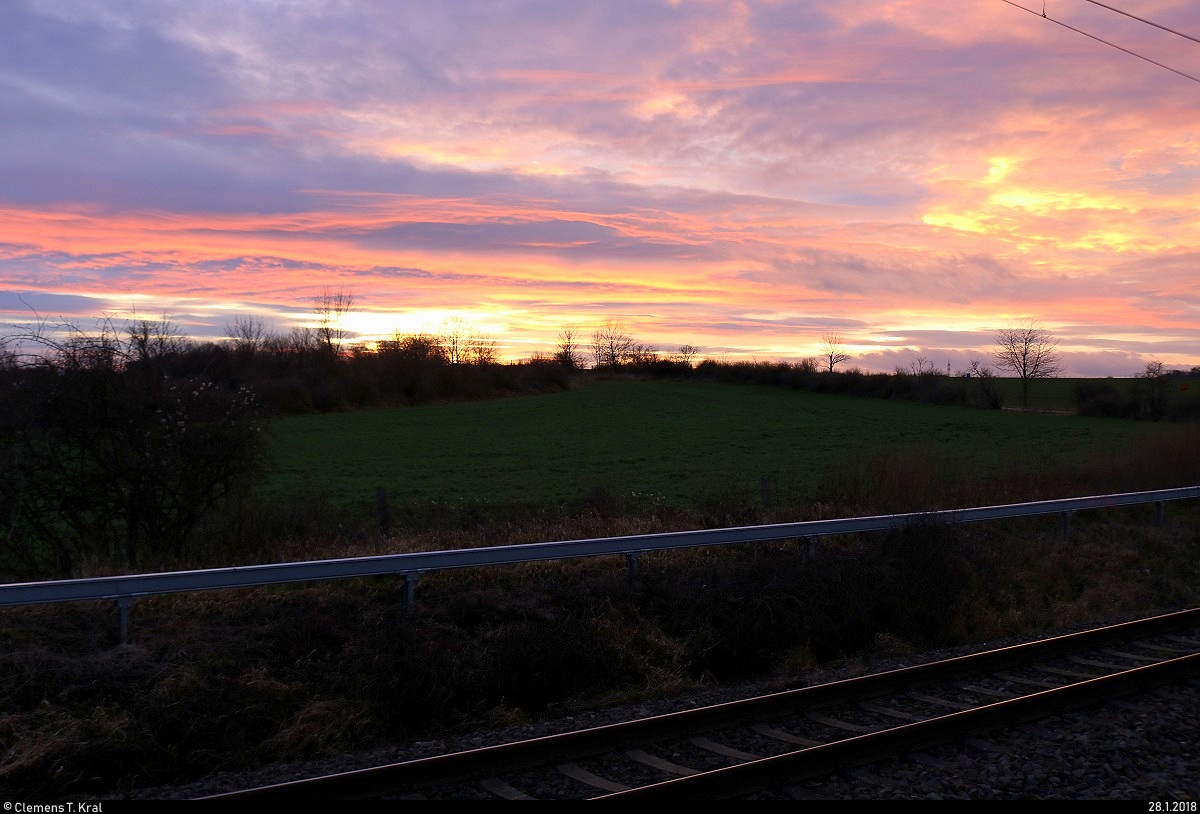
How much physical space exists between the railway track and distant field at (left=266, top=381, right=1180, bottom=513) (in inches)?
345

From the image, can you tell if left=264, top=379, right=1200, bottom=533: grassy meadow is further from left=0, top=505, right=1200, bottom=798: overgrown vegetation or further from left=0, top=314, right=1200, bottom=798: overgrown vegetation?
left=0, top=505, right=1200, bottom=798: overgrown vegetation

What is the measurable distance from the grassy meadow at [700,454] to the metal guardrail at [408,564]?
365 cm

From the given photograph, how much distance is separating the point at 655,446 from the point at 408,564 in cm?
2948

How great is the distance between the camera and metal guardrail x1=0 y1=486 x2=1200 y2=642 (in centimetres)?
805

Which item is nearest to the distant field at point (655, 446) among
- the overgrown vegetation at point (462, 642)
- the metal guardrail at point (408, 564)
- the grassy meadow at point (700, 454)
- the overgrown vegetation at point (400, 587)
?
the grassy meadow at point (700, 454)

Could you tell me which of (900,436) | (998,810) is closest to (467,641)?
(998,810)

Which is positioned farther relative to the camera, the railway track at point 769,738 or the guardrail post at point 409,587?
the guardrail post at point 409,587

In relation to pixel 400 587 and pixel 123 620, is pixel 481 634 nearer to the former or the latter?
pixel 400 587

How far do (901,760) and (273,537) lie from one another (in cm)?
1028

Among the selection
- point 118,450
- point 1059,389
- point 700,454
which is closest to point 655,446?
point 700,454

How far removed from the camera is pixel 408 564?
31.0 ft

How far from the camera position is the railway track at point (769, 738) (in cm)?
575

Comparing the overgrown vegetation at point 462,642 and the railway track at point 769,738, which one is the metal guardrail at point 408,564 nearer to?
the overgrown vegetation at point 462,642

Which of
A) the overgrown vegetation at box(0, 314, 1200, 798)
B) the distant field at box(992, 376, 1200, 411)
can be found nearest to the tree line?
the overgrown vegetation at box(0, 314, 1200, 798)
